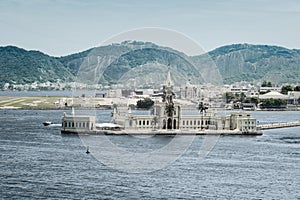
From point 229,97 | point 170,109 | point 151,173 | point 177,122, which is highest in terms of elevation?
point 229,97

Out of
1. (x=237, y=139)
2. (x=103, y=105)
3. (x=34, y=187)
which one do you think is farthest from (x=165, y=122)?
(x=103, y=105)

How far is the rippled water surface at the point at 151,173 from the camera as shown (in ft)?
94.0

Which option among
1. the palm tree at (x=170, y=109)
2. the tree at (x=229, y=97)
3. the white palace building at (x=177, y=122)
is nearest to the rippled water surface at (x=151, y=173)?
the white palace building at (x=177, y=122)

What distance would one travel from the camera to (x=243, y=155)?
4031cm

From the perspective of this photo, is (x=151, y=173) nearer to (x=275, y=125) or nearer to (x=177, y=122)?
(x=177, y=122)

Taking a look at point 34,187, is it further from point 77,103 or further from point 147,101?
point 77,103

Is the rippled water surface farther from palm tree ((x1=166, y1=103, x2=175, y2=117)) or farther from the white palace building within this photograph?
palm tree ((x1=166, y1=103, x2=175, y2=117))

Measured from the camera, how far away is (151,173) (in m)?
33.2

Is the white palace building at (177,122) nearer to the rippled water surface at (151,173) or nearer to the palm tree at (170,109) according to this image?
the palm tree at (170,109)

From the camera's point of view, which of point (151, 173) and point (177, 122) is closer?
point (151, 173)

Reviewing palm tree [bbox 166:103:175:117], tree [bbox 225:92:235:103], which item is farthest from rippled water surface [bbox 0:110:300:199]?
tree [bbox 225:92:235:103]

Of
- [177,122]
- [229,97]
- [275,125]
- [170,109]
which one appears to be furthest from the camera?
[229,97]

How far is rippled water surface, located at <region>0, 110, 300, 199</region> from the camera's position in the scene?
28.6 metres

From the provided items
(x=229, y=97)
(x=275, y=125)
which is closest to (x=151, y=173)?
(x=275, y=125)
